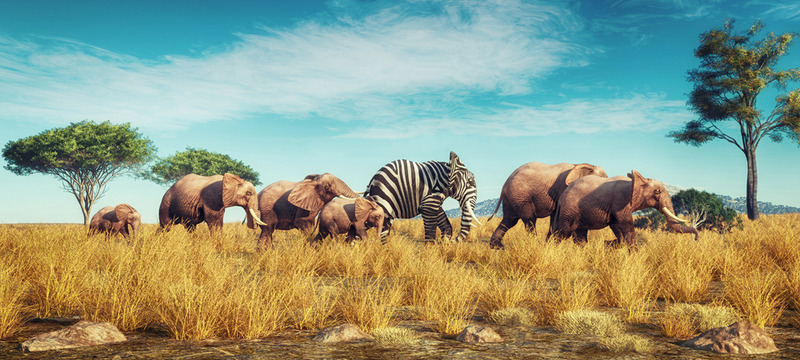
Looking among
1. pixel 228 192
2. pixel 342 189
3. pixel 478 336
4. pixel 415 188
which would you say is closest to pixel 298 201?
pixel 342 189

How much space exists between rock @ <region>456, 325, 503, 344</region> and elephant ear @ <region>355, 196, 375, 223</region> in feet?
19.1

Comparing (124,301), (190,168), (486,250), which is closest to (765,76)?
(486,250)

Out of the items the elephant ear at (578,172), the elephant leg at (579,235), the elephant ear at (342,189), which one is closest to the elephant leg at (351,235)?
the elephant ear at (342,189)

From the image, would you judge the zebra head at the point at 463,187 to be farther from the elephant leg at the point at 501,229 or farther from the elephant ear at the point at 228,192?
the elephant ear at the point at 228,192

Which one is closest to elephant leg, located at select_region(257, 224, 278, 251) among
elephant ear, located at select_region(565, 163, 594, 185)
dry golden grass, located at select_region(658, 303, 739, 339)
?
elephant ear, located at select_region(565, 163, 594, 185)

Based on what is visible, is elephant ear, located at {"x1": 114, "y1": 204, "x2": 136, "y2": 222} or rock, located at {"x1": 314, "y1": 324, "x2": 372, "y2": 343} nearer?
rock, located at {"x1": 314, "y1": 324, "x2": 372, "y2": 343}

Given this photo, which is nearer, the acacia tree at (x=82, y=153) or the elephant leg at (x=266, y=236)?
the elephant leg at (x=266, y=236)

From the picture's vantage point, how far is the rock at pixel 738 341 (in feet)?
11.4

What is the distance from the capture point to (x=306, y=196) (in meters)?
9.65

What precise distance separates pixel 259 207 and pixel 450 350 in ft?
25.1

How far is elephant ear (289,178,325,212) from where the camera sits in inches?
376

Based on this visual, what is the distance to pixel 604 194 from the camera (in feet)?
28.3

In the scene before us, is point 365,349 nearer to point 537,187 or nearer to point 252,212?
point 252,212

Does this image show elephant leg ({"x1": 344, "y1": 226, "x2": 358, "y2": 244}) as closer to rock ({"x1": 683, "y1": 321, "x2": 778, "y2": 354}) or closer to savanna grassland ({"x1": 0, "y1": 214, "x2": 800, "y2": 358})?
savanna grassland ({"x1": 0, "y1": 214, "x2": 800, "y2": 358})
